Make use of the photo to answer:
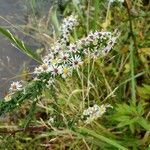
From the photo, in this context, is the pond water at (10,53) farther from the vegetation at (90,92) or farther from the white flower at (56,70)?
the white flower at (56,70)

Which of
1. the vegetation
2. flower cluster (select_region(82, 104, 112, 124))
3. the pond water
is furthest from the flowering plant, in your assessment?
the pond water

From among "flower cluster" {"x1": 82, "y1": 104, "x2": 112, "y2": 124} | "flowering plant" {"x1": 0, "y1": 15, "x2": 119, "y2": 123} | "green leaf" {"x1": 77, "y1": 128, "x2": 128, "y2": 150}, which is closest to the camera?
"flowering plant" {"x1": 0, "y1": 15, "x2": 119, "y2": 123}

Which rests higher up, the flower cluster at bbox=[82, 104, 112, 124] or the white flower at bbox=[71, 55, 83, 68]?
the white flower at bbox=[71, 55, 83, 68]

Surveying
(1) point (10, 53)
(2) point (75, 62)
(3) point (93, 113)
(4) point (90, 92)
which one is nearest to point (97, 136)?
(3) point (93, 113)

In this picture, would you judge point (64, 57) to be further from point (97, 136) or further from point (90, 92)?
point (90, 92)

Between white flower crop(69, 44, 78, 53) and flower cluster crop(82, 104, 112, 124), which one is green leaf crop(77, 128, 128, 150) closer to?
flower cluster crop(82, 104, 112, 124)

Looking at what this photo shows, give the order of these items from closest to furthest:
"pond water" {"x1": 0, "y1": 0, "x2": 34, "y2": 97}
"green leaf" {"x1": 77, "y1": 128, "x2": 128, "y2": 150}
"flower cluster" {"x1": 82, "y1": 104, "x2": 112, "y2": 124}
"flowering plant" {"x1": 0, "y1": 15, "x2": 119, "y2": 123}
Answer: "flowering plant" {"x1": 0, "y1": 15, "x2": 119, "y2": 123} → "green leaf" {"x1": 77, "y1": 128, "x2": 128, "y2": 150} → "flower cluster" {"x1": 82, "y1": 104, "x2": 112, "y2": 124} → "pond water" {"x1": 0, "y1": 0, "x2": 34, "y2": 97}

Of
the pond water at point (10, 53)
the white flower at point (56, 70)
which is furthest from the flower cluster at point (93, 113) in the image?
the pond water at point (10, 53)
